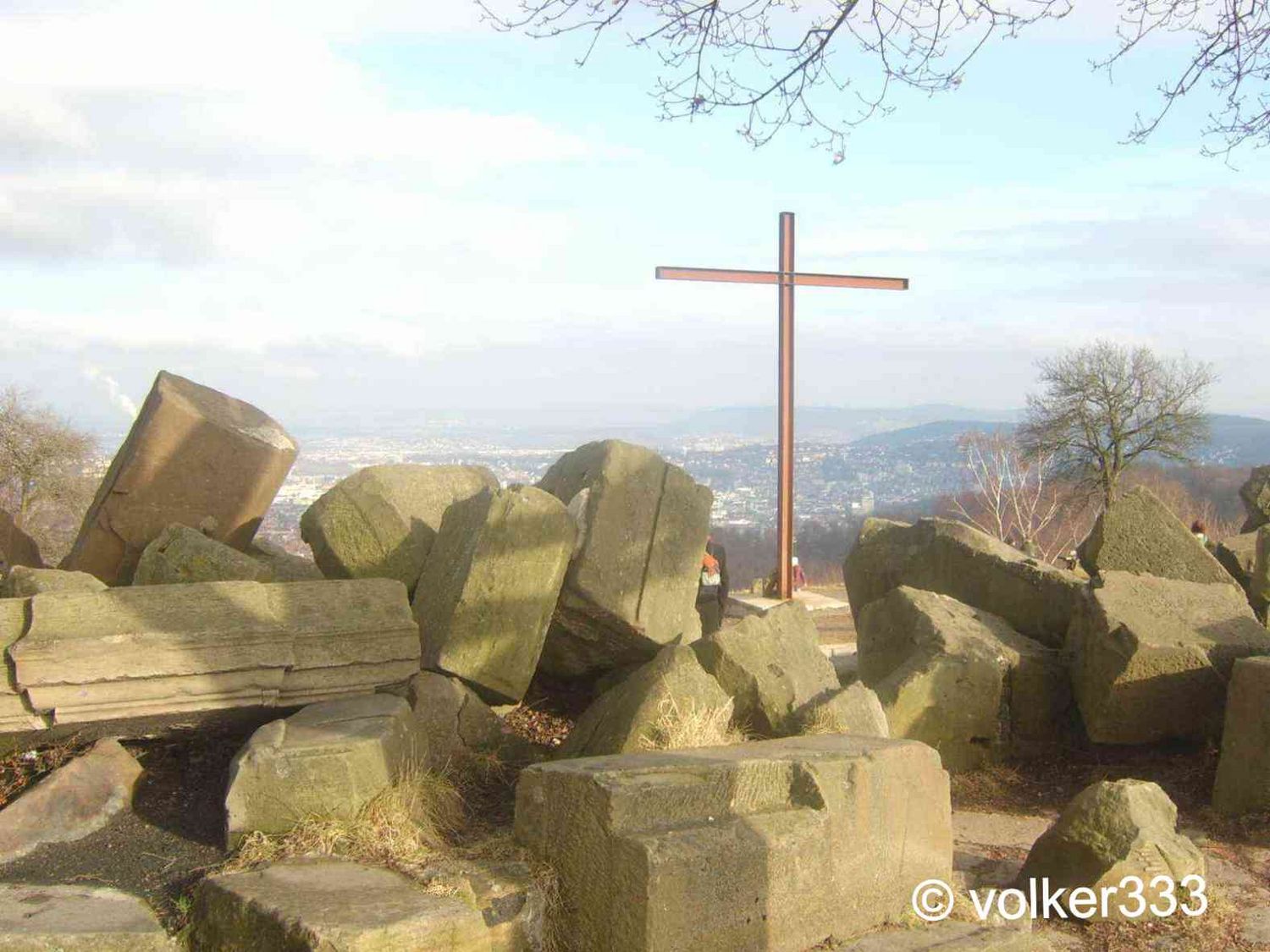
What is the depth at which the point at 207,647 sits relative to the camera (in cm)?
453

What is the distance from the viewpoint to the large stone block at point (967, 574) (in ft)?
25.2

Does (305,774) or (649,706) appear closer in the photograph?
(305,774)

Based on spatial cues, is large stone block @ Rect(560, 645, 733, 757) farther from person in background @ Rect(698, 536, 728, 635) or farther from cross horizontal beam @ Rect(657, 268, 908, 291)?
cross horizontal beam @ Rect(657, 268, 908, 291)

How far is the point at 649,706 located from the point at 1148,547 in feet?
14.8

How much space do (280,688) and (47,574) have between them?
4.29 feet

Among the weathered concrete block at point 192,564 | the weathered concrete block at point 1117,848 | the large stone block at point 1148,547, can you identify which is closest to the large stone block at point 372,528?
the weathered concrete block at point 192,564

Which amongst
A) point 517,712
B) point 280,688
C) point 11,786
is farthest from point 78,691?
point 517,712

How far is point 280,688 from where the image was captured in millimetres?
4695

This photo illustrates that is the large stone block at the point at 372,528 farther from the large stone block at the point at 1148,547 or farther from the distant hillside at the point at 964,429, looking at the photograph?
the distant hillside at the point at 964,429

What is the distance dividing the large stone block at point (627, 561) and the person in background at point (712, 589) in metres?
0.28

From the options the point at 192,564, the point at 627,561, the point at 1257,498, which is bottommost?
the point at 1257,498

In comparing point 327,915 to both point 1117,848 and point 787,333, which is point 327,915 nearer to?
point 1117,848

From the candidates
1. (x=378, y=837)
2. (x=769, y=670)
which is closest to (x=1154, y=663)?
(x=769, y=670)

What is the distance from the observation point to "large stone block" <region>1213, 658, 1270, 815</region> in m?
5.66
